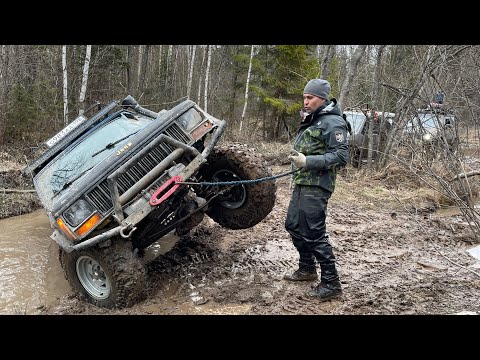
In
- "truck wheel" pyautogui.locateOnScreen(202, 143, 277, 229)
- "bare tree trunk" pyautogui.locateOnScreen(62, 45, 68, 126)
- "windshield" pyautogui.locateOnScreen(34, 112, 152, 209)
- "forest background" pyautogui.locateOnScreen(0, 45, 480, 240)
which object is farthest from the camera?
"bare tree trunk" pyautogui.locateOnScreen(62, 45, 68, 126)

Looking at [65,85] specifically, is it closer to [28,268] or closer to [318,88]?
[28,268]

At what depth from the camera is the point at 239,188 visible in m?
5.26

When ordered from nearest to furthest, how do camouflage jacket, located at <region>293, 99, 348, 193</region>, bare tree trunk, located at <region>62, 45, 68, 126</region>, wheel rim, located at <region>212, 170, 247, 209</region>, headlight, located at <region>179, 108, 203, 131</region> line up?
1. camouflage jacket, located at <region>293, 99, 348, 193</region>
2. headlight, located at <region>179, 108, 203, 131</region>
3. wheel rim, located at <region>212, 170, 247, 209</region>
4. bare tree trunk, located at <region>62, 45, 68, 126</region>

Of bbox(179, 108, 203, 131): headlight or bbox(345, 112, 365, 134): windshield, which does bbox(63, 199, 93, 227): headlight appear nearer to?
bbox(179, 108, 203, 131): headlight

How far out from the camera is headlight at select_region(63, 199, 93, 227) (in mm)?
3938

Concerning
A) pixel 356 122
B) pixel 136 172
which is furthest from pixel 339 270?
pixel 356 122

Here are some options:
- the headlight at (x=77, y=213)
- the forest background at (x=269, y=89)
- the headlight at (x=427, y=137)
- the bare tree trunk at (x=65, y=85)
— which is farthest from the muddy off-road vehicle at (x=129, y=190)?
the bare tree trunk at (x=65, y=85)

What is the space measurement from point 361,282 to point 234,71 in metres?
16.9

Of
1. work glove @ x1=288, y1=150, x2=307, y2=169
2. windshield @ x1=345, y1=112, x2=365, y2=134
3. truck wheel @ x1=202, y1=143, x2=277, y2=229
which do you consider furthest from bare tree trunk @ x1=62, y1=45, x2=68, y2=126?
work glove @ x1=288, y1=150, x2=307, y2=169

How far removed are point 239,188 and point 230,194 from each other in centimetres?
17

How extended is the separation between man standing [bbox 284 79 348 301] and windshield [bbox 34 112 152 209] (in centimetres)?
201

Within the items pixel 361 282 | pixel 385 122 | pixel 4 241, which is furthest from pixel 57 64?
pixel 361 282

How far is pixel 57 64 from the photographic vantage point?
48.4ft

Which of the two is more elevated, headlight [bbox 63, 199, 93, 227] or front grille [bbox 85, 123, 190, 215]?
front grille [bbox 85, 123, 190, 215]
